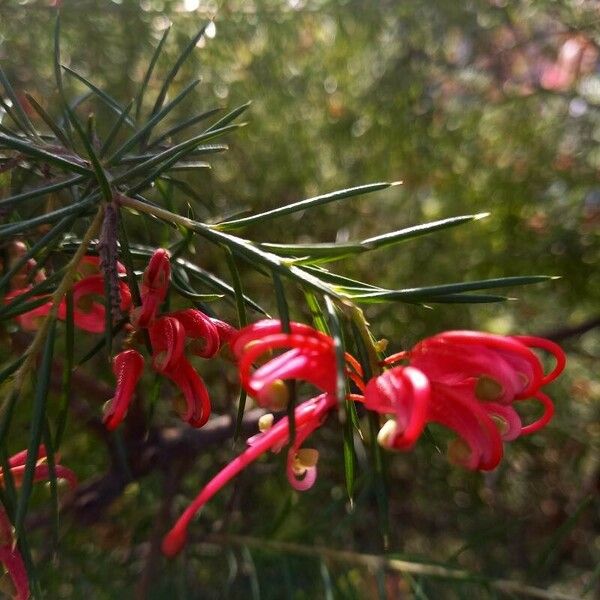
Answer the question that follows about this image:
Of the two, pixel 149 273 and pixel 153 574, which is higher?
pixel 149 273

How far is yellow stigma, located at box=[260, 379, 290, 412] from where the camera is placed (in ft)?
1.00

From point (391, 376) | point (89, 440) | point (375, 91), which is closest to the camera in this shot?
point (391, 376)

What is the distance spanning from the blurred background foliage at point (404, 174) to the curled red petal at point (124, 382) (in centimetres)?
42

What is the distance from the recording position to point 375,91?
0.96 meters

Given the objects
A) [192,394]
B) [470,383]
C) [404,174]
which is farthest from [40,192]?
[404,174]

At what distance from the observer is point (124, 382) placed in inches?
14.1

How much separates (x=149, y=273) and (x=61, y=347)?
370mm

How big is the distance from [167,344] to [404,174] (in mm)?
700

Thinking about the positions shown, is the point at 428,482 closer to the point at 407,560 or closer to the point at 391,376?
the point at 407,560

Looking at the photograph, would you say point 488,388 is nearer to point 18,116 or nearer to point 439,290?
point 439,290

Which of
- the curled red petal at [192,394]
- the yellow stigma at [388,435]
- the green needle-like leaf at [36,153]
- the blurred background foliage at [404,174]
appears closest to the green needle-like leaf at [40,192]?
the green needle-like leaf at [36,153]

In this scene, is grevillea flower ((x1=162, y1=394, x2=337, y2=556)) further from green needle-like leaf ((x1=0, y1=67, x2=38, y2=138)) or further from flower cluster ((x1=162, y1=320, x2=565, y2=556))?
green needle-like leaf ((x1=0, y1=67, x2=38, y2=138))

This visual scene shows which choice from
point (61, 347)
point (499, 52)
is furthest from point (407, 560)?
point (499, 52)

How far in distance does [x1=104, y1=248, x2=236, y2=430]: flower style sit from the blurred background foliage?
0.41 meters
